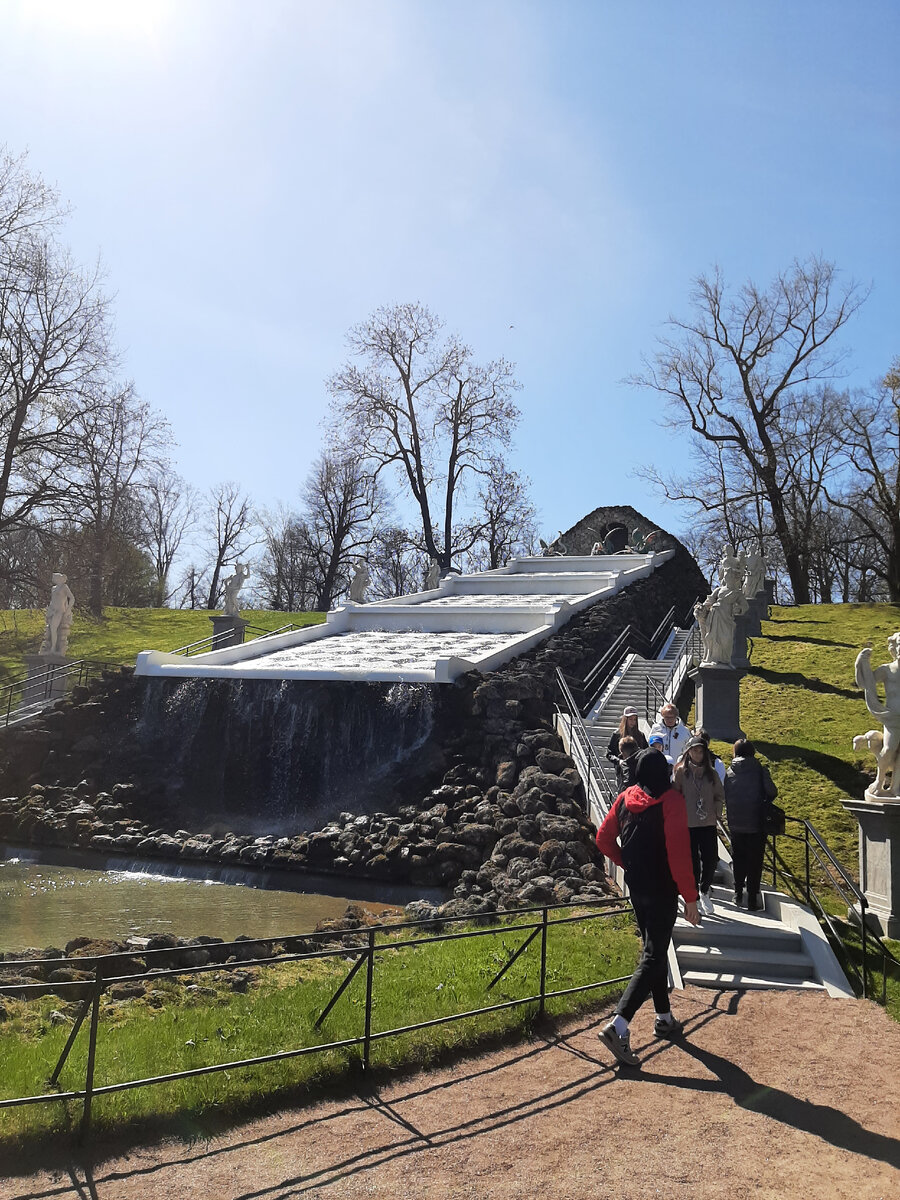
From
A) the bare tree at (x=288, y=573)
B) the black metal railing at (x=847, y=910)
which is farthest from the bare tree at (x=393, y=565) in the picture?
the black metal railing at (x=847, y=910)

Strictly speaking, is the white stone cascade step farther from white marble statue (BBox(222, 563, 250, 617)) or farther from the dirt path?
the dirt path

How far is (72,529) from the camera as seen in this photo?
2636 centimetres

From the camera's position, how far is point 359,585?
29891 millimetres

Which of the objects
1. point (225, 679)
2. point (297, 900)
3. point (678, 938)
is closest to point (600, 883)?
point (678, 938)

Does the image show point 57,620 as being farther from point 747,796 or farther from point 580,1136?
point 580,1136

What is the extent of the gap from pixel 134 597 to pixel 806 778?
41.8 metres

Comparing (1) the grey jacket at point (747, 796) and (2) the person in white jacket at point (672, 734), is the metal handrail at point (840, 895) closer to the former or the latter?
(1) the grey jacket at point (747, 796)

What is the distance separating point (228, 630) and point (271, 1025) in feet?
66.0

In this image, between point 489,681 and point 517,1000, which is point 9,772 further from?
point 517,1000

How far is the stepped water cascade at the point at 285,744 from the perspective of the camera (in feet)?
54.7

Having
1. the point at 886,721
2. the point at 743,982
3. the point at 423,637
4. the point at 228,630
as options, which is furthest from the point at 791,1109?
the point at 228,630

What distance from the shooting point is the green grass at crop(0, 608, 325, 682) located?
30344 mm

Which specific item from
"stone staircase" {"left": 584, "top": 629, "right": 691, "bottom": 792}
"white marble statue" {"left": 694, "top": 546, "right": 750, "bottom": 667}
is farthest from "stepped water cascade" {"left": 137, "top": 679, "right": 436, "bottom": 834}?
"white marble statue" {"left": 694, "top": 546, "right": 750, "bottom": 667}

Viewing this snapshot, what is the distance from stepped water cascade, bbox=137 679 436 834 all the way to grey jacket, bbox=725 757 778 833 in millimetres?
8315
